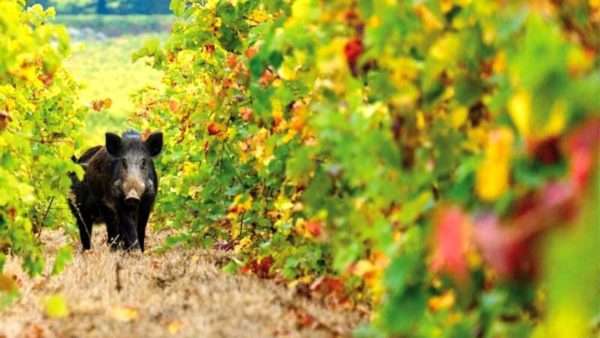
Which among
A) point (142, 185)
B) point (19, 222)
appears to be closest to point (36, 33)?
point (19, 222)

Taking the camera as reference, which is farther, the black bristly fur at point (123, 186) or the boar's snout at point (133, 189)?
the black bristly fur at point (123, 186)

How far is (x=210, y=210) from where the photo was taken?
1202 cm

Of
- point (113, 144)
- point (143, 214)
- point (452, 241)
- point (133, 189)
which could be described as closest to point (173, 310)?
point (452, 241)

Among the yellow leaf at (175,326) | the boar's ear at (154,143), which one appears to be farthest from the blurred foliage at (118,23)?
the yellow leaf at (175,326)

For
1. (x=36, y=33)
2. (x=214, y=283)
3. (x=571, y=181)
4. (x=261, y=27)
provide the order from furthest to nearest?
1. (x=261, y=27)
2. (x=214, y=283)
3. (x=36, y=33)
4. (x=571, y=181)

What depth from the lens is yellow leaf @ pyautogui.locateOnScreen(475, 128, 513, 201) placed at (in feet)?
7.91

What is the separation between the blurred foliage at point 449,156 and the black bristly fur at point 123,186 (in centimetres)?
542

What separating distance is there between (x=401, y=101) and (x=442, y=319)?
0.72 metres

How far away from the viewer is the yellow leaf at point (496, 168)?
241 centimetres

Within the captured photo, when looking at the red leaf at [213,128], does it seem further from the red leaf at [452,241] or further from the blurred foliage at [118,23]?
the blurred foliage at [118,23]

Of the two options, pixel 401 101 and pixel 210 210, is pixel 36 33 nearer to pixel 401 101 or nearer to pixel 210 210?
pixel 401 101

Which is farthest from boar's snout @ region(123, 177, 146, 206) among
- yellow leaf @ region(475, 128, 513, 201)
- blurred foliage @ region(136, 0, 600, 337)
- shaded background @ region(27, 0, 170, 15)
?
shaded background @ region(27, 0, 170, 15)

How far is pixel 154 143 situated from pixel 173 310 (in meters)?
7.67

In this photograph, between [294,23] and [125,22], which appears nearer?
[294,23]
